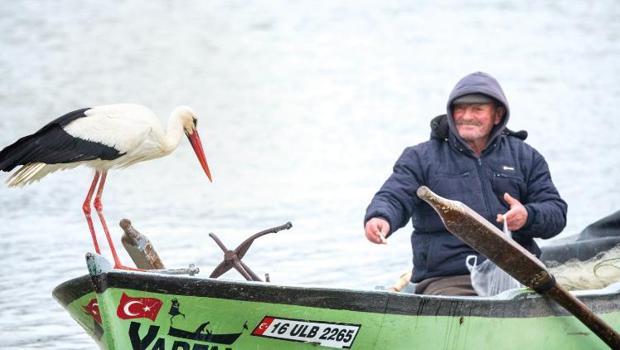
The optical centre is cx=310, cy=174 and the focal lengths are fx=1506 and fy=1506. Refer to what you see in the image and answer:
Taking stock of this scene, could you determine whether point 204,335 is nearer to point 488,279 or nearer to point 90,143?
point 488,279

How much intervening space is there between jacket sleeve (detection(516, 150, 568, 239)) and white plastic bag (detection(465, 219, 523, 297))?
0.19 meters

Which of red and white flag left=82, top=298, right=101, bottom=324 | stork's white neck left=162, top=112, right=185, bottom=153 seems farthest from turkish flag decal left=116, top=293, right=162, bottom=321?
stork's white neck left=162, top=112, right=185, bottom=153

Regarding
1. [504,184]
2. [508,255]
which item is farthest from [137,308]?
[504,184]

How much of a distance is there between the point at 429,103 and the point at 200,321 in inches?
629

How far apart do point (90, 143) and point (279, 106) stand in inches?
548

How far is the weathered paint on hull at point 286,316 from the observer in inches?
260

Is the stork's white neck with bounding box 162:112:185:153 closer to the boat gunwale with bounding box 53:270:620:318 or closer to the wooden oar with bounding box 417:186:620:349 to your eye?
the boat gunwale with bounding box 53:270:620:318

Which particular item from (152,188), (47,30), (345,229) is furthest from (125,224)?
(47,30)

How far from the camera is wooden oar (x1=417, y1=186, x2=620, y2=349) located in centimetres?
663

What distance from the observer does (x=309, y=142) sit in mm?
19891

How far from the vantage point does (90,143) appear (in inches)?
359

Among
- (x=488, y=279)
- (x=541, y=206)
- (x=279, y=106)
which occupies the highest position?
(x=541, y=206)

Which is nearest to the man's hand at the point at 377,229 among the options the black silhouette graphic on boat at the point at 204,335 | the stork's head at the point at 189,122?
the black silhouette graphic on boat at the point at 204,335

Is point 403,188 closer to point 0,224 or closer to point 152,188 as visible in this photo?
point 0,224
